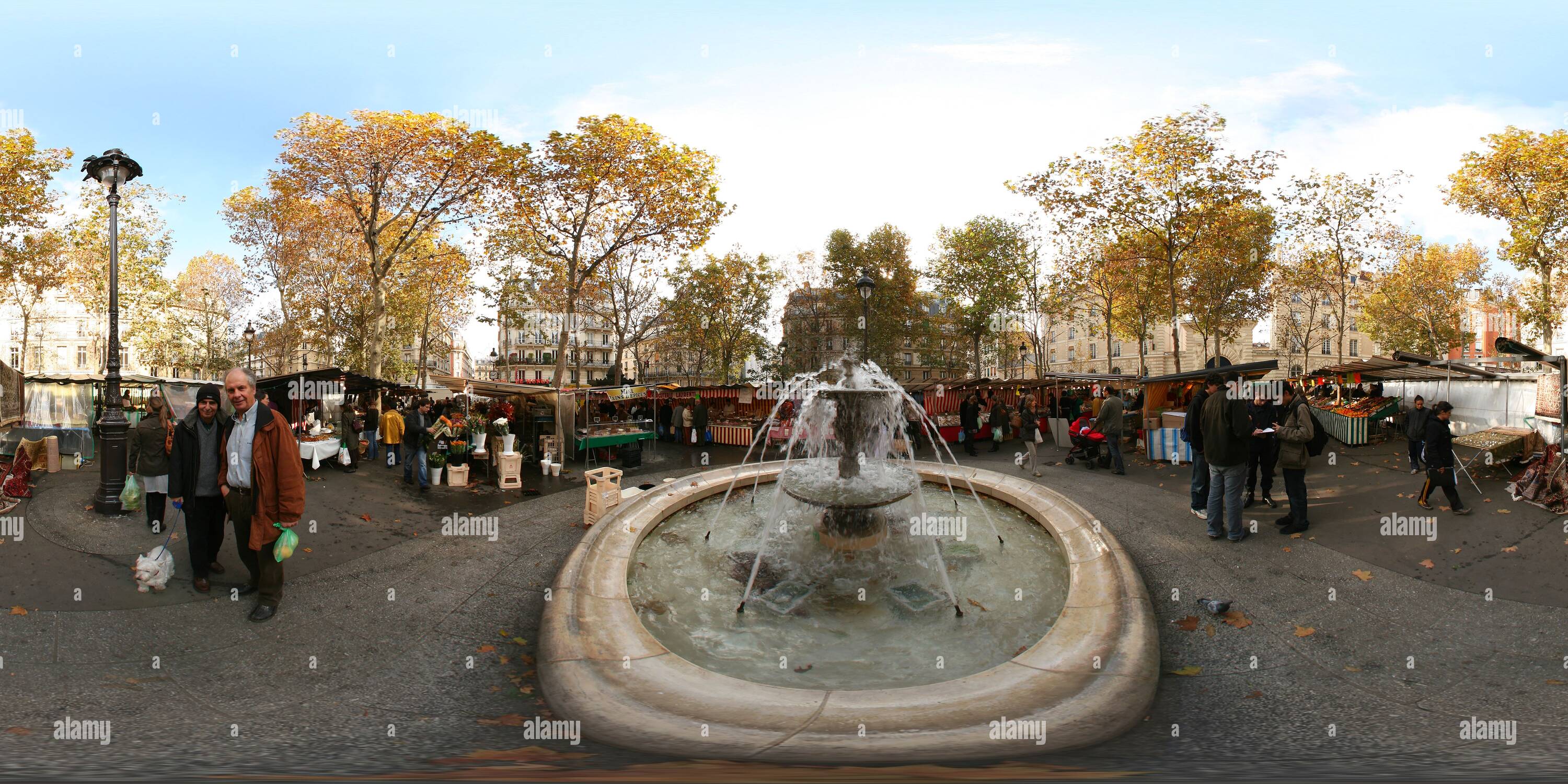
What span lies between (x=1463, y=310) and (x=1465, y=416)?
131 ft

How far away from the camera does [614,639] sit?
475 cm

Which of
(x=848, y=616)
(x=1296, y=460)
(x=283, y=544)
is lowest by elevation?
(x=848, y=616)

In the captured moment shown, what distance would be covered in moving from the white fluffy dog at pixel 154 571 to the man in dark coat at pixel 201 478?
0.17 metres

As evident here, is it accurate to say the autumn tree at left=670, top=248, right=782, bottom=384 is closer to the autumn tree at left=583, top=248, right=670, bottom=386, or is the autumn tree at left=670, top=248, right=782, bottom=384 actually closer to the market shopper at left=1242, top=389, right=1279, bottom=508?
the autumn tree at left=583, top=248, right=670, bottom=386

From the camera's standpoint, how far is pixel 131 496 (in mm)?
7621

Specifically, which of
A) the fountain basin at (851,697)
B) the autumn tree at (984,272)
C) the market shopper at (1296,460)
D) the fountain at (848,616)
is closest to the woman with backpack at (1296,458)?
the market shopper at (1296,460)

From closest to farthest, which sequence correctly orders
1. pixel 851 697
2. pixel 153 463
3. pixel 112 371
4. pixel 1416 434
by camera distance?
pixel 851 697
pixel 153 463
pixel 112 371
pixel 1416 434

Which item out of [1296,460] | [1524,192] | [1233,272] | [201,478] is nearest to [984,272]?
[1233,272]

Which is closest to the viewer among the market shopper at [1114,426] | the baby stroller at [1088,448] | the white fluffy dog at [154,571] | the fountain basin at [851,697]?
the fountain basin at [851,697]

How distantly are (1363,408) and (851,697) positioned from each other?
719 inches

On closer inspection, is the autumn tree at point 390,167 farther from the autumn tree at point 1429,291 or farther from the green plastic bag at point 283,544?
the autumn tree at point 1429,291

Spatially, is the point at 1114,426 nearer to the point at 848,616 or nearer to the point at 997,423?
the point at 997,423

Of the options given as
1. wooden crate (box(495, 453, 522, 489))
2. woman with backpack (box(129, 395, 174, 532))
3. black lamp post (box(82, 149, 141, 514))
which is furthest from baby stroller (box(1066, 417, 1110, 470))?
black lamp post (box(82, 149, 141, 514))

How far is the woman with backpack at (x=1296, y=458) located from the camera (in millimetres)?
7320
